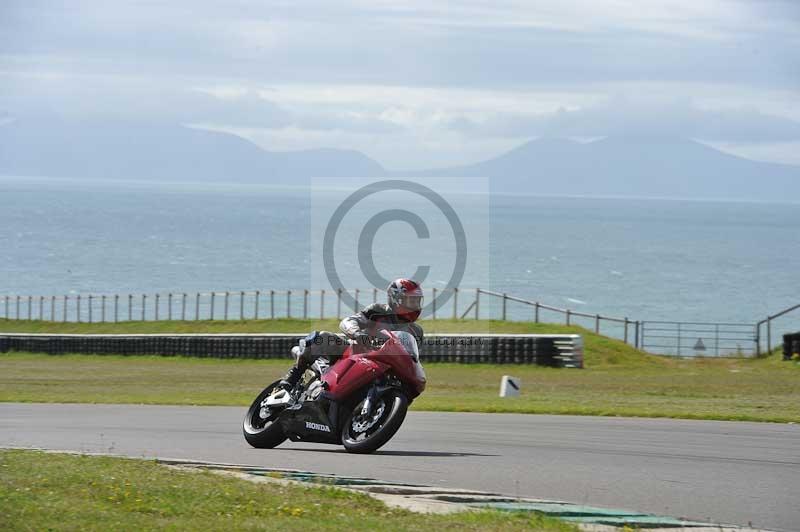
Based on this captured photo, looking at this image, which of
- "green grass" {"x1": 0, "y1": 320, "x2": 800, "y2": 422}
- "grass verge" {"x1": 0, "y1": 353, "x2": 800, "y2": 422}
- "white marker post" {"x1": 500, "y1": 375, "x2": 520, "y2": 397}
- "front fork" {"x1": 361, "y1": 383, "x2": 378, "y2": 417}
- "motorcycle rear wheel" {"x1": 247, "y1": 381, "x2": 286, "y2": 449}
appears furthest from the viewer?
"white marker post" {"x1": 500, "y1": 375, "x2": 520, "y2": 397}

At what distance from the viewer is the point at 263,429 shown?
12.8m

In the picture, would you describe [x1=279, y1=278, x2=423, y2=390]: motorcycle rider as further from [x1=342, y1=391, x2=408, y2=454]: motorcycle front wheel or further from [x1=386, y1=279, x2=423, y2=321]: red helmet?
[x1=342, y1=391, x2=408, y2=454]: motorcycle front wheel

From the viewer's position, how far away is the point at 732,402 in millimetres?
20531

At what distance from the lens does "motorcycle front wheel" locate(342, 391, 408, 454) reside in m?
11.5

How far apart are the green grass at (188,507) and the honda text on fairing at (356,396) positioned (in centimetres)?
189

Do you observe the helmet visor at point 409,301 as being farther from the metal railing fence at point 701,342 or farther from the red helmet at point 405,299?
the metal railing fence at point 701,342

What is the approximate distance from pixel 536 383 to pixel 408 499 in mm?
18429

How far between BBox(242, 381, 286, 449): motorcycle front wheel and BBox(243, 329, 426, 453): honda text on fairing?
0.04 m

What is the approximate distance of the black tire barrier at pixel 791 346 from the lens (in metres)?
32.9

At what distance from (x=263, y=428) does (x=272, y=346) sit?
2456 centimetres

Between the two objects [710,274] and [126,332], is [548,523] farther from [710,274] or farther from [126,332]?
[710,274]

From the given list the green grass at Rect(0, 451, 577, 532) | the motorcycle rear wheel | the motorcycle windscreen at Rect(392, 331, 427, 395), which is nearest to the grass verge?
the motorcycle rear wheel

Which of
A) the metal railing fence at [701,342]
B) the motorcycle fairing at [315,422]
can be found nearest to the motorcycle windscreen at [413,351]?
the motorcycle fairing at [315,422]

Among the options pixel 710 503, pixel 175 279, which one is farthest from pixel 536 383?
pixel 175 279
